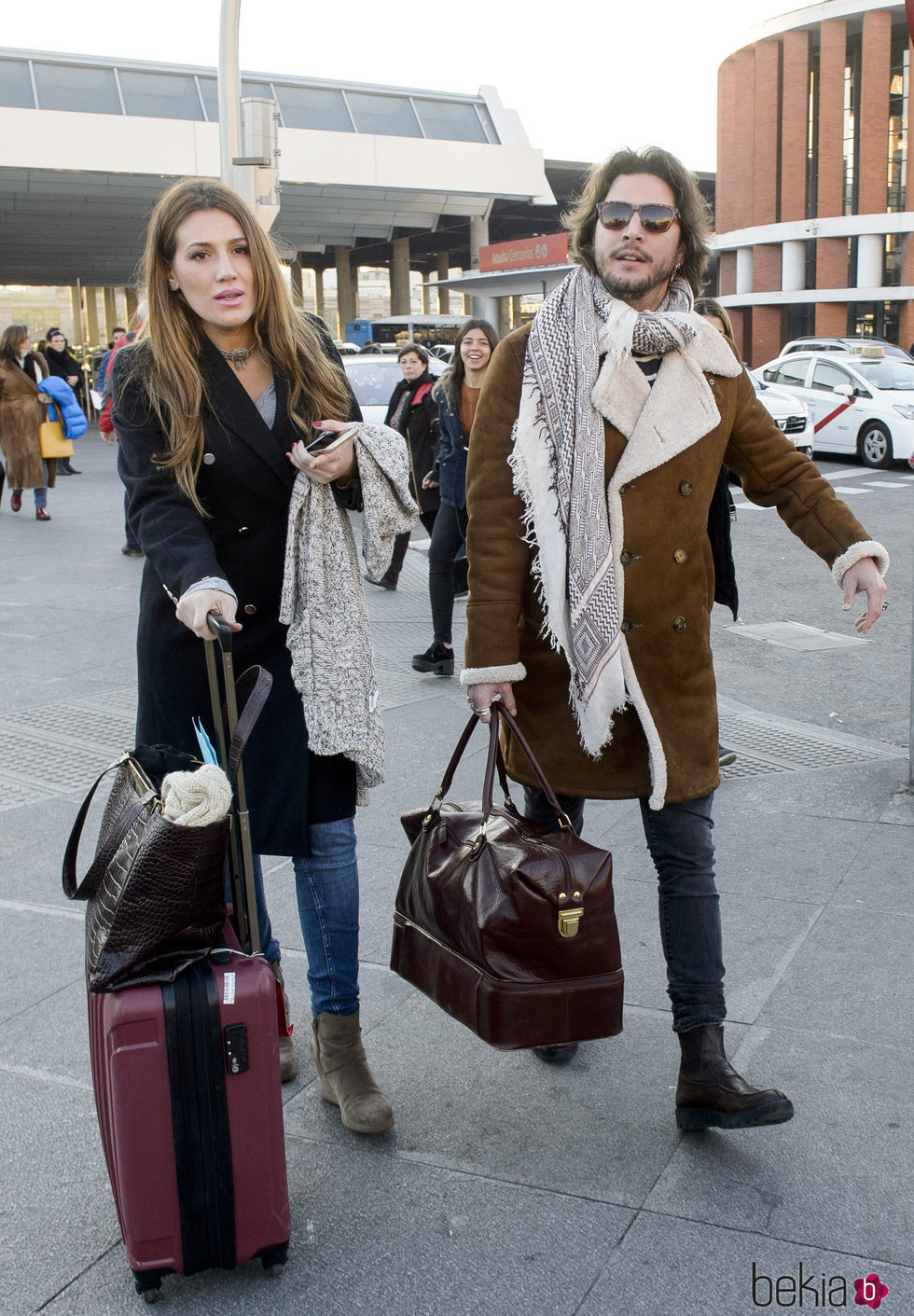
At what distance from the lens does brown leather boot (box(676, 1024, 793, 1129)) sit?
8.75 feet

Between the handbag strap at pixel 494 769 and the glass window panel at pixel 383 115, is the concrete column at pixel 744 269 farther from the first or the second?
the handbag strap at pixel 494 769

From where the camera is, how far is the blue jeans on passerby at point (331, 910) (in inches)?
113

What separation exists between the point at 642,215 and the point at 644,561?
745 mm

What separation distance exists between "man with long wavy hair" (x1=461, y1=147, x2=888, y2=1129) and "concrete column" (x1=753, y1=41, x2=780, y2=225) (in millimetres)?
56427

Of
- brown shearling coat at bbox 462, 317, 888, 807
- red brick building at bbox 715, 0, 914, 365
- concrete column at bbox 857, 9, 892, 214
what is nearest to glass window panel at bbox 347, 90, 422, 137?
red brick building at bbox 715, 0, 914, 365

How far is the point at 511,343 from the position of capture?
284 centimetres

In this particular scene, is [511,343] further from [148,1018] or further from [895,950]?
[895,950]

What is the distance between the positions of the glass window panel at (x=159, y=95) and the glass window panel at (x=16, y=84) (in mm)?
2344

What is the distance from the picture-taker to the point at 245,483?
277 centimetres

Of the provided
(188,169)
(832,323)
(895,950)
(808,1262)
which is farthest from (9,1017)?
(832,323)

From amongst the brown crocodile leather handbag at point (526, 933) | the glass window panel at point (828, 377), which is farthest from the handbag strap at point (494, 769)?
the glass window panel at point (828, 377)

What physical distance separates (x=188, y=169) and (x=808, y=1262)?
3320 centimetres

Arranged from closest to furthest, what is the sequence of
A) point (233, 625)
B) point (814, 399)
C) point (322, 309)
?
point (233, 625)
point (814, 399)
point (322, 309)

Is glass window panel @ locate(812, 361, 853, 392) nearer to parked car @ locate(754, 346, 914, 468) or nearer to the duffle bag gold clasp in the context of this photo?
parked car @ locate(754, 346, 914, 468)
